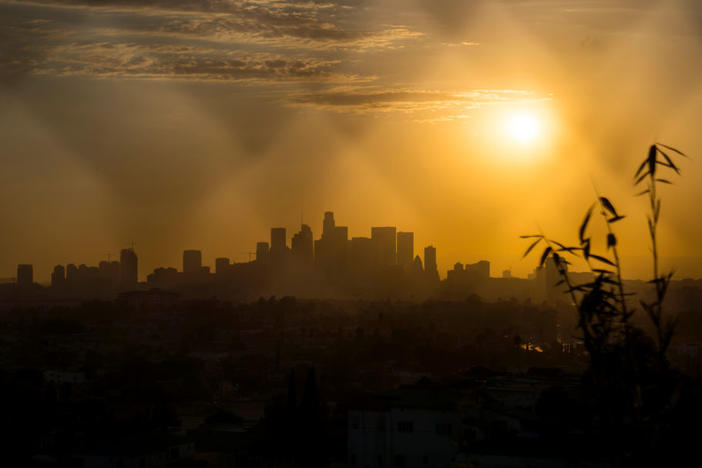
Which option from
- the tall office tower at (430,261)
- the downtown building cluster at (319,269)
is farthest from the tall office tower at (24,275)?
the tall office tower at (430,261)

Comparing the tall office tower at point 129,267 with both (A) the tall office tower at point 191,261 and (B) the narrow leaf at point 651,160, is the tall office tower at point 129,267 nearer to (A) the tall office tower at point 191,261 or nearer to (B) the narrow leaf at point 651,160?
(A) the tall office tower at point 191,261

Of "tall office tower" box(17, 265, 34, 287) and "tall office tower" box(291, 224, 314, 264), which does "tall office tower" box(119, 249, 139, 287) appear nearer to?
"tall office tower" box(17, 265, 34, 287)

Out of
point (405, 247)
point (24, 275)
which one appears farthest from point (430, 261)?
point (24, 275)

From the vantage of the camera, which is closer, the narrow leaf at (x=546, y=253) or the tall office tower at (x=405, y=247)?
the narrow leaf at (x=546, y=253)

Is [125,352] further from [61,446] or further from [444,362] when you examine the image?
[61,446]

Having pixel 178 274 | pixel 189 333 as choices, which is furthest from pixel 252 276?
pixel 189 333

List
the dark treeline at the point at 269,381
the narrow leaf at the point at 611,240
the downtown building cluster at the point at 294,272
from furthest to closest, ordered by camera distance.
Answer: the downtown building cluster at the point at 294,272, the dark treeline at the point at 269,381, the narrow leaf at the point at 611,240

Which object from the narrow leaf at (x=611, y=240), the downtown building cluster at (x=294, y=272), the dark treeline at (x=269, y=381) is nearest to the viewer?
the narrow leaf at (x=611, y=240)

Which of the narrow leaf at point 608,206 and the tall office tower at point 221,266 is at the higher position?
the tall office tower at point 221,266
